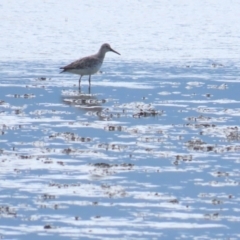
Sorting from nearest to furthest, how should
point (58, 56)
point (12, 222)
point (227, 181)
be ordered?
point (12, 222)
point (227, 181)
point (58, 56)

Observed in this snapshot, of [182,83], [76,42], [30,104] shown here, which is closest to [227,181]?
[30,104]

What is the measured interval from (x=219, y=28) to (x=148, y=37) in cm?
623


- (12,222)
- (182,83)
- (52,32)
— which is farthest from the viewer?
(52,32)

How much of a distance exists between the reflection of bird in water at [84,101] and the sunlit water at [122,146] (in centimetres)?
2

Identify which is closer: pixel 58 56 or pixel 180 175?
pixel 180 175

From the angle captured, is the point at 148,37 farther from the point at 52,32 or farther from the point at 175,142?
the point at 175,142

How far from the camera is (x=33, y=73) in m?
27.8

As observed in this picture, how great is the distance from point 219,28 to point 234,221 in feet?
113

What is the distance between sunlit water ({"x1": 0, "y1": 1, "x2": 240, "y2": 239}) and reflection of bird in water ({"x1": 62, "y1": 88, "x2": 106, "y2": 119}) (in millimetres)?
23

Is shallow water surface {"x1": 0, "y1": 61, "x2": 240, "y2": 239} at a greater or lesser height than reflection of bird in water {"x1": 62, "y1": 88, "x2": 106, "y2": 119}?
lesser

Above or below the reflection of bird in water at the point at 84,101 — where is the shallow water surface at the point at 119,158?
below

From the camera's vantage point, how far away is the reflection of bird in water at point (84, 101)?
2158cm

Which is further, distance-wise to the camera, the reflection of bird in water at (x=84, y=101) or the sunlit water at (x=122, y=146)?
the reflection of bird in water at (x=84, y=101)

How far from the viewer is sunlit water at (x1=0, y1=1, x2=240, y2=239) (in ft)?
40.4
